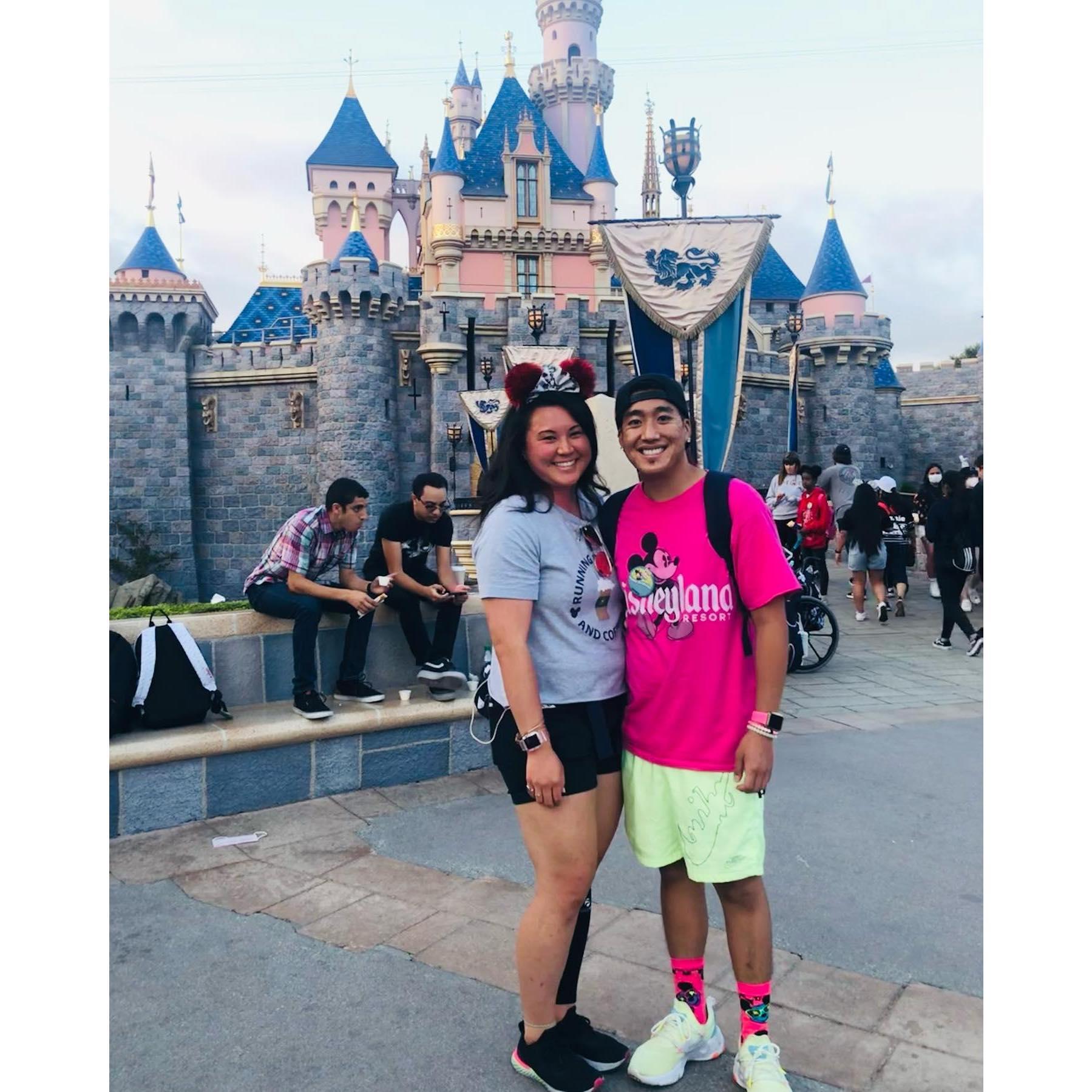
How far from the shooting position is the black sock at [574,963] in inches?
86.3

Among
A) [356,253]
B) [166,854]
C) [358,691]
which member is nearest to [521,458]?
[166,854]

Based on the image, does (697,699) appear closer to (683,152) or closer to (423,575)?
(423,575)

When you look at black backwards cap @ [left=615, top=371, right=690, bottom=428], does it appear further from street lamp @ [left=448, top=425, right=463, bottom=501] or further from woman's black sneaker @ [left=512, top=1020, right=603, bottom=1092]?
street lamp @ [left=448, top=425, right=463, bottom=501]

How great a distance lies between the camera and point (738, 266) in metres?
7.17

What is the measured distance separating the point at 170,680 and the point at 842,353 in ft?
79.8

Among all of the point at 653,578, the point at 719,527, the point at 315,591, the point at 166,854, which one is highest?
the point at 719,527

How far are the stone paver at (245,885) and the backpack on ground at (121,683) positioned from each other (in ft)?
3.10

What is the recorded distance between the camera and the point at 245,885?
3268 millimetres

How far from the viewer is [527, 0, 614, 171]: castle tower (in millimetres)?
40656

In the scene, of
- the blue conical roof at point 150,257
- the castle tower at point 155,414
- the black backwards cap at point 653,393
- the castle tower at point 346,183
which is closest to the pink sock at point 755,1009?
the black backwards cap at point 653,393

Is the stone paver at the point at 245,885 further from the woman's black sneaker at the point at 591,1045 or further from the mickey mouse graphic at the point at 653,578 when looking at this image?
the mickey mouse graphic at the point at 653,578

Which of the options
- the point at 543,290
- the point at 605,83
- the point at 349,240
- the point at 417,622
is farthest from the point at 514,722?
the point at 605,83

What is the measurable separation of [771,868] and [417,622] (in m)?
2.43

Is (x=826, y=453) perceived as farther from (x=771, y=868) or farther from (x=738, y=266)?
(x=771, y=868)
